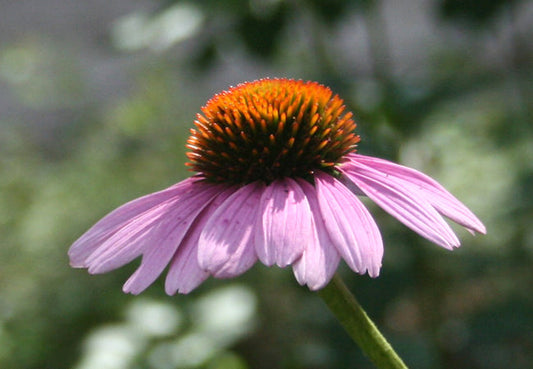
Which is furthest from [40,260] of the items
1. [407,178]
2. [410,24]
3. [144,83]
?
[410,24]

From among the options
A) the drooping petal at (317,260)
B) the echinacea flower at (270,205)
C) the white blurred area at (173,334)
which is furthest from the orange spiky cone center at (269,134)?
the white blurred area at (173,334)

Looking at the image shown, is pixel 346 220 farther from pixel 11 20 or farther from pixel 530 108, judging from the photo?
pixel 11 20

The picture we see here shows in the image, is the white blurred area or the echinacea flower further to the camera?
the white blurred area

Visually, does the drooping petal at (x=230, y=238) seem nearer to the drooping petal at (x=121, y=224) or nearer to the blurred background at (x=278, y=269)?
the drooping petal at (x=121, y=224)

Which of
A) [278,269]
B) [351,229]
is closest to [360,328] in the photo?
[351,229]

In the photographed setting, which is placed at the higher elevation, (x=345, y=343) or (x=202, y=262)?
(x=202, y=262)

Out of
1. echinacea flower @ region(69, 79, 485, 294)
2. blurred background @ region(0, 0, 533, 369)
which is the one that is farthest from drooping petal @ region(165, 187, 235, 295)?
blurred background @ region(0, 0, 533, 369)

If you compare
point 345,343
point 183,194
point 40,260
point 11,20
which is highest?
point 11,20

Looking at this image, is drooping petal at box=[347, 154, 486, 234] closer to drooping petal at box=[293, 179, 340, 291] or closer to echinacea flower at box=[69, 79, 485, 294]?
echinacea flower at box=[69, 79, 485, 294]

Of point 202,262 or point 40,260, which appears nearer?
point 202,262
